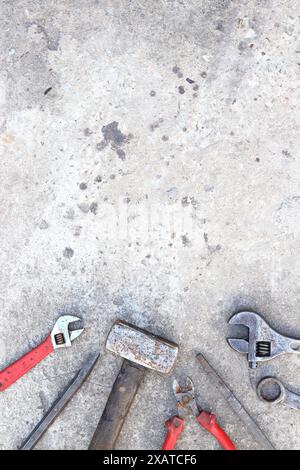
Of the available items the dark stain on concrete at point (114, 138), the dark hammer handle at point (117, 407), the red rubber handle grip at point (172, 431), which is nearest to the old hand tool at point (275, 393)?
the red rubber handle grip at point (172, 431)

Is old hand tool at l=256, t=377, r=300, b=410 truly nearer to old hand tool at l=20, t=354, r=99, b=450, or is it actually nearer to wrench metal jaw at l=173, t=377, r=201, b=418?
wrench metal jaw at l=173, t=377, r=201, b=418

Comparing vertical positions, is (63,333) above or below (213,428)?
above

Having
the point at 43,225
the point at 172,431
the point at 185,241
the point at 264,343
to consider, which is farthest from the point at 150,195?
the point at 172,431

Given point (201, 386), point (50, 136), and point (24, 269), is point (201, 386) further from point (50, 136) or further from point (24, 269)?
point (50, 136)

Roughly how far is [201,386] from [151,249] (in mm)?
684

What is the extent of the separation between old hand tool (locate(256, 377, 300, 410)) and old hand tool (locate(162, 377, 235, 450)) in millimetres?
249

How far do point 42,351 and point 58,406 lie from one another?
0.27m

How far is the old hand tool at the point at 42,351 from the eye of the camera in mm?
2557

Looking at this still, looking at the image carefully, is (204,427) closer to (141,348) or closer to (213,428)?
(213,428)

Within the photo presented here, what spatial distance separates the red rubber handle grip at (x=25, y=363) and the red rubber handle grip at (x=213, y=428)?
2.49 feet

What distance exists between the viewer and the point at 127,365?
2.51 meters

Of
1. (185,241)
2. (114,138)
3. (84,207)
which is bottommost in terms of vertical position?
(185,241)
